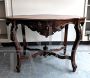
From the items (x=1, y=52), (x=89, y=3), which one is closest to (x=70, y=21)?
(x=1, y=52)

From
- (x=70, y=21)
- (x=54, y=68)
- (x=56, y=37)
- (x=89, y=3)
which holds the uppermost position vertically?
(x=89, y=3)

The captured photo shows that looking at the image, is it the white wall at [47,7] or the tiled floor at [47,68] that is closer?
the tiled floor at [47,68]

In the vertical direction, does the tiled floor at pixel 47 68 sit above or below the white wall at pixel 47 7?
below

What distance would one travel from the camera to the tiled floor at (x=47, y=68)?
147 centimetres

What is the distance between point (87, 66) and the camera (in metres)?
1.66

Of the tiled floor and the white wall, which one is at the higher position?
the white wall

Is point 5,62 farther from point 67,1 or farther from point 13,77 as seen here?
point 67,1

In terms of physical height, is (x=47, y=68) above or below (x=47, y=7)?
below

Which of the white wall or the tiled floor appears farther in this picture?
the white wall

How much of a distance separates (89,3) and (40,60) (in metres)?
1.27

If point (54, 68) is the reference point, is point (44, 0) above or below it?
above

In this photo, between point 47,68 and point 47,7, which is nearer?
point 47,68

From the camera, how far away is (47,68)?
5.36 feet

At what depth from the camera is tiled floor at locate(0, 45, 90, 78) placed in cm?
147
